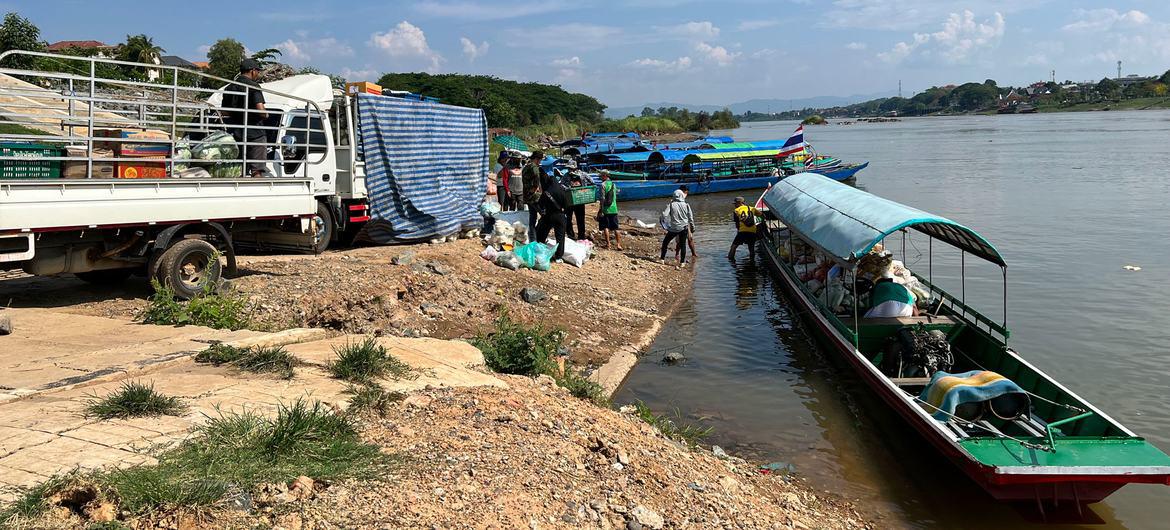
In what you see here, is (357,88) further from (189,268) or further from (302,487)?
(302,487)

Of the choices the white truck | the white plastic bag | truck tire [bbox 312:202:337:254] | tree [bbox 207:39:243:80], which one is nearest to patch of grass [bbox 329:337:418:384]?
the white truck

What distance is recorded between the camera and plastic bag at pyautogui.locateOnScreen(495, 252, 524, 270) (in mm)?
12406

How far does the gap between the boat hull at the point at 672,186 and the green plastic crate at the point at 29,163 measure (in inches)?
958

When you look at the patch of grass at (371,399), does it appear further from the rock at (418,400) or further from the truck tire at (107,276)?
the truck tire at (107,276)

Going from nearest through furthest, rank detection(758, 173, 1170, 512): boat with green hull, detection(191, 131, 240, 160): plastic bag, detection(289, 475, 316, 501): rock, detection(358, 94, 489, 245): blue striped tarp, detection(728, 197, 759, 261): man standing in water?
1. detection(289, 475, 316, 501): rock
2. detection(758, 173, 1170, 512): boat with green hull
3. detection(191, 131, 240, 160): plastic bag
4. detection(358, 94, 489, 245): blue striped tarp
5. detection(728, 197, 759, 261): man standing in water

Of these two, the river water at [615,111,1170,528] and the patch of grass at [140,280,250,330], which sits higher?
the patch of grass at [140,280,250,330]

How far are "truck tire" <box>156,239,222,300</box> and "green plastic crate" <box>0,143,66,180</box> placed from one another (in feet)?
4.20

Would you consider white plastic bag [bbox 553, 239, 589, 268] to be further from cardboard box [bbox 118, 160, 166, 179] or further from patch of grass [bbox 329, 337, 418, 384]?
patch of grass [bbox 329, 337, 418, 384]

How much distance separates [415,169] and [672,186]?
68.4 ft

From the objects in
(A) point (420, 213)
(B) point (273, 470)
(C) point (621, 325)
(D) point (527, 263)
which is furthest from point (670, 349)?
(B) point (273, 470)

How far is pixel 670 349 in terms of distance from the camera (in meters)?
10.9

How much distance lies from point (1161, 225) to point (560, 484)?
23.4 m

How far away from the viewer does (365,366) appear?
5.96 m

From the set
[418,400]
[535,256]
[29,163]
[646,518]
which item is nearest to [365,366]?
[418,400]
